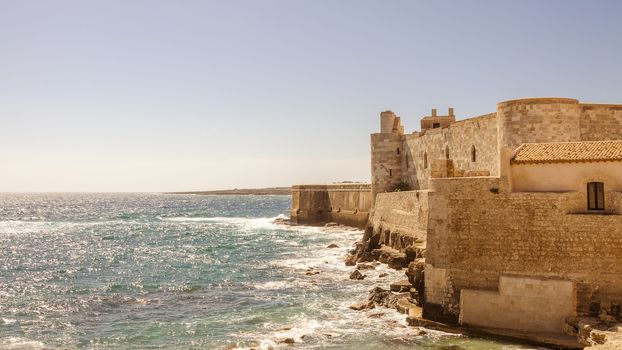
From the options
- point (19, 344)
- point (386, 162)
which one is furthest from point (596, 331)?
point (386, 162)

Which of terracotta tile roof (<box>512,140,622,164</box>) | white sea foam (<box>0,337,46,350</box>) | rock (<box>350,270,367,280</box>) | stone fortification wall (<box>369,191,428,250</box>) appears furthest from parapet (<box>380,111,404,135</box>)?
white sea foam (<box>0,337,46,350</box>)

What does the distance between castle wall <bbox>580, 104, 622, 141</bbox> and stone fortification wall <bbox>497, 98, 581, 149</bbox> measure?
21.8 inches

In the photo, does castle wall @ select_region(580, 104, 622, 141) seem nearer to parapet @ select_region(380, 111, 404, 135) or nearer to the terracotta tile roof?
the terracotta tile roof

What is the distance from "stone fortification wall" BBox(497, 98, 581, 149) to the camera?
2084cm

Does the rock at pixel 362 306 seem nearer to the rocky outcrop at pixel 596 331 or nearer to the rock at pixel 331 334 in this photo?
the rock at pixel 331 334

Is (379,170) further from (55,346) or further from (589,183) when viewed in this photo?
(55,346)

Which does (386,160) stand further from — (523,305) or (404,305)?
(523,305)

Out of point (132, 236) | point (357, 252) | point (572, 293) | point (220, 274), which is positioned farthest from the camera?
point (132, 236)

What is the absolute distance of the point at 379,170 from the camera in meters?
38.1

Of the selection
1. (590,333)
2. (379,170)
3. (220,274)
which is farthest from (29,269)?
(590,333)

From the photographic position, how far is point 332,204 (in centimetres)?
5306

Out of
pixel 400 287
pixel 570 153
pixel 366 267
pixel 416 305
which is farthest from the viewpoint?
pixel 366 267

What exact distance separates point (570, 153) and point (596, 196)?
1.56 m

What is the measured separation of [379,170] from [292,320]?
20280 mm
